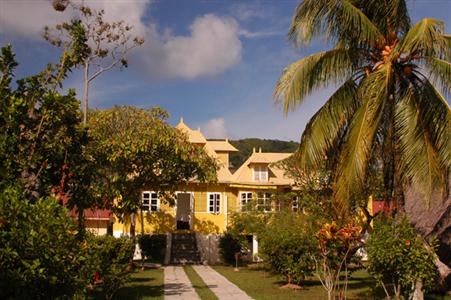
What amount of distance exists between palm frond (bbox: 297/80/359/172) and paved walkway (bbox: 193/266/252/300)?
4.85 meters

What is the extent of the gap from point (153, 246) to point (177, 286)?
10102 millimetres

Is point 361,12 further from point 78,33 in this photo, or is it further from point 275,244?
point 275,244

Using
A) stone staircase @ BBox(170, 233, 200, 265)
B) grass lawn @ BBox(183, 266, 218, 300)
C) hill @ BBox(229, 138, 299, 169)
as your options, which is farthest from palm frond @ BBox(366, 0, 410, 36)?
hill @ BBox(229, 138, 299, 169)

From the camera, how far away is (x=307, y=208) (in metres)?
22.1

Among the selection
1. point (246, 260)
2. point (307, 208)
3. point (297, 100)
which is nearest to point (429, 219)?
point (297, 100)

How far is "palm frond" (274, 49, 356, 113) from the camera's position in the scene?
36.1ft

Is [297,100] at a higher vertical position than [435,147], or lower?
higher

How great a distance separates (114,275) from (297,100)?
566cm

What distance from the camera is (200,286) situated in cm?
1645

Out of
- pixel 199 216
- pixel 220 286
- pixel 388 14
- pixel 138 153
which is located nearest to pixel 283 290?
pixel 220 286

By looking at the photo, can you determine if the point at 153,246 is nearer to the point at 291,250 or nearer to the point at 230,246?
the point at 230,246

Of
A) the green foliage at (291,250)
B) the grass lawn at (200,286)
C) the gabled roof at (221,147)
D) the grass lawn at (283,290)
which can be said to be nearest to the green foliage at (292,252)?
the green foliage at (291,250)

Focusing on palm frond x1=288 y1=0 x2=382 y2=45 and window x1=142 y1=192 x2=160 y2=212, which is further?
window x1=142 y1=192 x2=160 y2=212

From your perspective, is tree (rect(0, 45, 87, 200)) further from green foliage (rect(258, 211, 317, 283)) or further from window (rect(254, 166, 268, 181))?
window (rect(254, 166, 268, 181))
